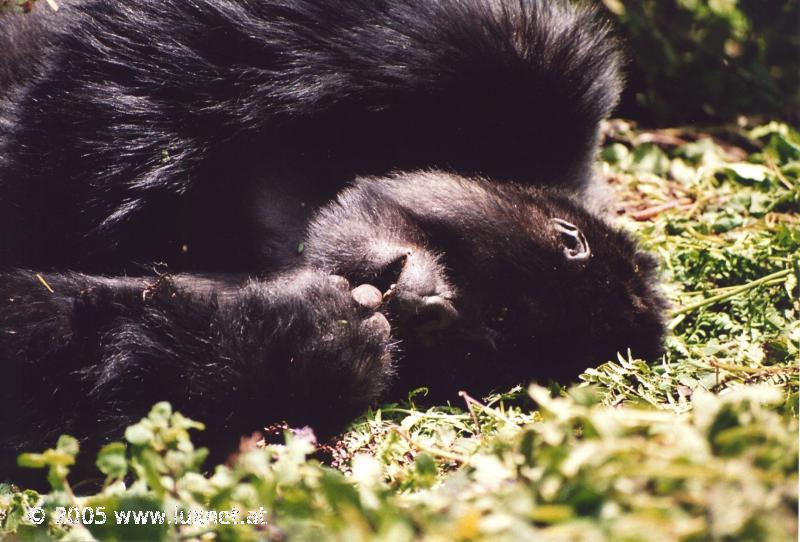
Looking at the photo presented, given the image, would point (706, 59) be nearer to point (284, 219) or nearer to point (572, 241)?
point (572, 241)

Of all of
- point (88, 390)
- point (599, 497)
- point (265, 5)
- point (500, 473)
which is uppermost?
point (265, 5)

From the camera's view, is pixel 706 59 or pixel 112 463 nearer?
pixel 112 463

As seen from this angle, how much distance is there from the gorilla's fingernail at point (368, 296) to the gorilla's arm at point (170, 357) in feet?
0.20

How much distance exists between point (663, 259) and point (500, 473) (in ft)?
6.62

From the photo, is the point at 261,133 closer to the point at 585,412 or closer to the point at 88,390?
the point at 88,390

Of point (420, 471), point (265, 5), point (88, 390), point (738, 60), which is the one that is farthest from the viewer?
point (738, 60)

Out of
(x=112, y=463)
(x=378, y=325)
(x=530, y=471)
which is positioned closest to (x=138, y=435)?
(x=112, y=463)

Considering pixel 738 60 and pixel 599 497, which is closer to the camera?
pixel 599 497

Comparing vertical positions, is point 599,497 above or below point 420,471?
Answer: above

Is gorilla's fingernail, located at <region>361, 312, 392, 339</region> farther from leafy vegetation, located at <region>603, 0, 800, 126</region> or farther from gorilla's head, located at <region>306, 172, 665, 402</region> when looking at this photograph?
leafy vegetation, located at <region>603, 0, 800, 126</region>

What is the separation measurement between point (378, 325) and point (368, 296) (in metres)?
0.08

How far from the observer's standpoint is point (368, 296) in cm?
226

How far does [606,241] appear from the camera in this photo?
2.57 metres

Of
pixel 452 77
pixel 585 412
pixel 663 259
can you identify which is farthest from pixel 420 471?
pixel 663 259
